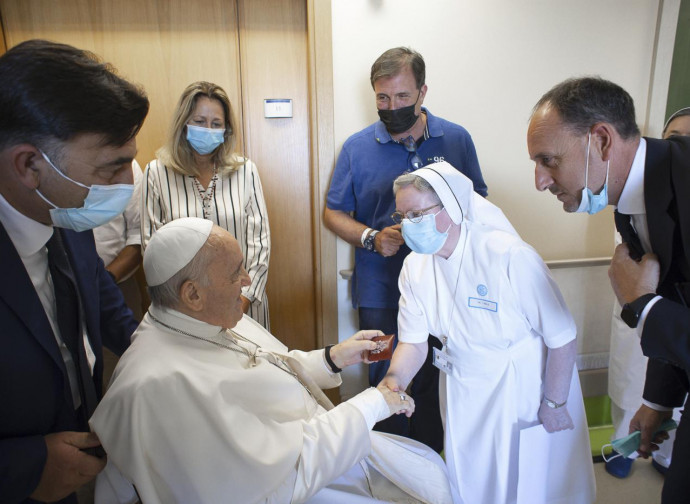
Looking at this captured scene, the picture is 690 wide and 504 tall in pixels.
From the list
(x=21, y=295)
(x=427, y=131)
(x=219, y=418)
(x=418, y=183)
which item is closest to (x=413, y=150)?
(x=427, y=131)

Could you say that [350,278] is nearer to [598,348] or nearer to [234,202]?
[234,202]

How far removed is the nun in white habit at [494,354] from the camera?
5.44 ft

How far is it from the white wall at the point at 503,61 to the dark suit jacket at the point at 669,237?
1695mm

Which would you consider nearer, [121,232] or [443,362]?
[443,362]

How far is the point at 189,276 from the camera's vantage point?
136cm

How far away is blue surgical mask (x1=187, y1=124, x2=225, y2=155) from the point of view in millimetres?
2244

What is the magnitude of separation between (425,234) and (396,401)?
63cm

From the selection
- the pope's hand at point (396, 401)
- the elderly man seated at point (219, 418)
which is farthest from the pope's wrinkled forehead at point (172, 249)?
the pope's hand at point (396, 401)

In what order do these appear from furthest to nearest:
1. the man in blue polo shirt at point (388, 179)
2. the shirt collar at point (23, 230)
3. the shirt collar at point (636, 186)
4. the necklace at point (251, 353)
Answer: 1. the man in blue polo shirt at point (388, 179)
2. the necklace at point (251, 353)
3. the shirt collar at point (636, 186)
4. the shirt collar at point (23, 230)

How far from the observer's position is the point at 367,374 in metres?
3.05

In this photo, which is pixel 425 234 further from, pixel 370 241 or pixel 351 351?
pixel 370 241

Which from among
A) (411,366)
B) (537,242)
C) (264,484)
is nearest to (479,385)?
(411,366)

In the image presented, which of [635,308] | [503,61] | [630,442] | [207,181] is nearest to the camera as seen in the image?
[635,308]

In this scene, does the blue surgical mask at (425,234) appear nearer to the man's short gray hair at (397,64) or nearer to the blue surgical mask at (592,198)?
the blue surgical mask at (592,198)
